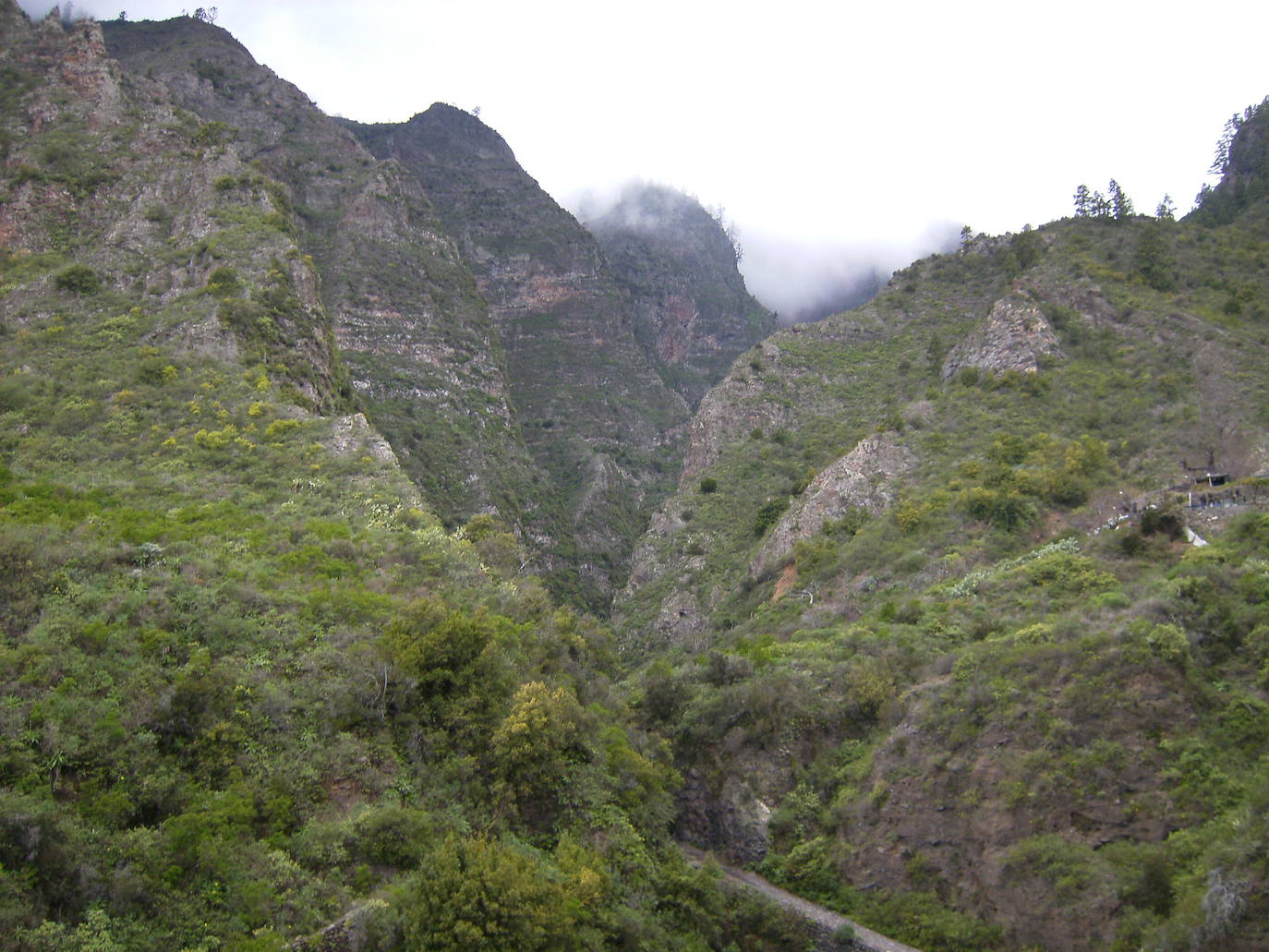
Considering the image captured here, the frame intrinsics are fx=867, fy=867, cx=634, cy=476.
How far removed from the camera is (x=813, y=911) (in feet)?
84.7

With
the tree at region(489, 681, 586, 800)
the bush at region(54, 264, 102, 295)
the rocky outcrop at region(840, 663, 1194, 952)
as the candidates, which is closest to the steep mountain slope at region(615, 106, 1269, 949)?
the rocky outcrop at region(840, 663, 1194, 952)

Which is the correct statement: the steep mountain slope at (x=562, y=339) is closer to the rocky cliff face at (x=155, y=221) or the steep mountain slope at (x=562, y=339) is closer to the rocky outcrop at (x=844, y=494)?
the rocky outcrop at (x=844, y=494)

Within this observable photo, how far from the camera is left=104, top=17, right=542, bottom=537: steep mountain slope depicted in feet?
255

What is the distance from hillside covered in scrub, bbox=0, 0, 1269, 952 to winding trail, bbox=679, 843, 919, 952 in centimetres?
58

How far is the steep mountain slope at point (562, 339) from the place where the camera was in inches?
3649

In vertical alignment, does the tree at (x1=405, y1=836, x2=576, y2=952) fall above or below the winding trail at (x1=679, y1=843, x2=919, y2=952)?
above

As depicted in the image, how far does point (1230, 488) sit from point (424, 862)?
31.8 metres

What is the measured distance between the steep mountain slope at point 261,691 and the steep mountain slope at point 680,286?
92.5 m

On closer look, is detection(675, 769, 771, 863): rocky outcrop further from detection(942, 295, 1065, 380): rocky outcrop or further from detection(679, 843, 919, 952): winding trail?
detection(942, 295, 1065, 380): rocky outcrop

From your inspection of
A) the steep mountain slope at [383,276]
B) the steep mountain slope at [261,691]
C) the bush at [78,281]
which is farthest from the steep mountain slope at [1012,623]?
the bush at [78,281]

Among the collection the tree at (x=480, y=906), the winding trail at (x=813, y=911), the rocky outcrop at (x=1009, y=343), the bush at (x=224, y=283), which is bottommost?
the winding trail at (x=813, y=911)

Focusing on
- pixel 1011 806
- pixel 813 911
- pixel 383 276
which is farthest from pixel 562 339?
pixel 1011 806

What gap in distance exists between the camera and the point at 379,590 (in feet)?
95.5

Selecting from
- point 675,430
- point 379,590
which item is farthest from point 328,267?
point 379,590
